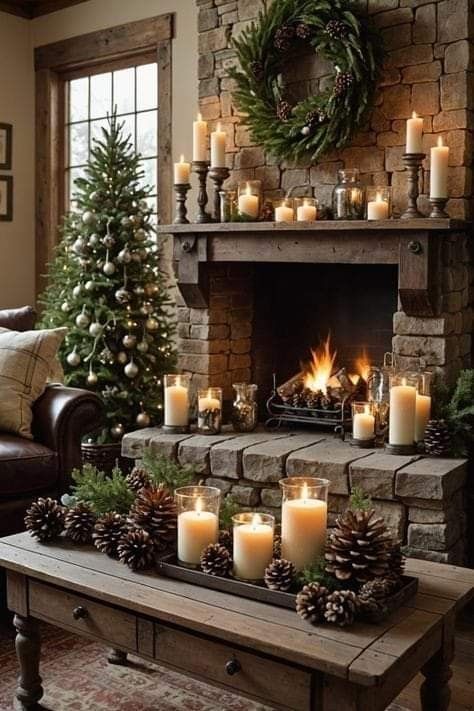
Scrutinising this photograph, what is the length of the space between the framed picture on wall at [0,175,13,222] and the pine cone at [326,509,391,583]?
4104mm

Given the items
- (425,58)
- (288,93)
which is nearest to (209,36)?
(288,93)

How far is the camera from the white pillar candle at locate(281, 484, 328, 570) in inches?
82.4

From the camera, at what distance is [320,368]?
13.8ft

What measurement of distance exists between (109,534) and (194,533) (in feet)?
0.91

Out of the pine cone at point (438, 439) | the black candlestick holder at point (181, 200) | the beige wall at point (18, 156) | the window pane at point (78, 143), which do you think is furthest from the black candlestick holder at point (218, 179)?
the beige wall at point (18, 156)

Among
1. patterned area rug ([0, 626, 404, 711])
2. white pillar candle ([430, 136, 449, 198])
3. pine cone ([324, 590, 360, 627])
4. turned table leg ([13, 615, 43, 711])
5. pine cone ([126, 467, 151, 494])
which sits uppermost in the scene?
white pillar candle ([430, 136, 449, 198])

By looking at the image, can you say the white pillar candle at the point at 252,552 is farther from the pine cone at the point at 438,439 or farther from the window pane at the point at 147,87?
the window pane at the point at 147,87

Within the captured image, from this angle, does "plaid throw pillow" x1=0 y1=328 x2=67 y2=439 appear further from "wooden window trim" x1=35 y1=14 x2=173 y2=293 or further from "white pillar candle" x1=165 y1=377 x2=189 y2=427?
"wooden window trim" x1=35 y1=14 x2=173 y2=293

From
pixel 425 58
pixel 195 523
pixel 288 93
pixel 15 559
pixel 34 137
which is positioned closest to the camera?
pixel 195 523

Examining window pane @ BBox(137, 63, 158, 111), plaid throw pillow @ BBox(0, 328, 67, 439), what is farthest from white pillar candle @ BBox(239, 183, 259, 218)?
window pane @ BBox(137, 63, 158, 111)

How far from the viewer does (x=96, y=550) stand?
2383mm

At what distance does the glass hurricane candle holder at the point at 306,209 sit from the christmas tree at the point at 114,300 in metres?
0.87

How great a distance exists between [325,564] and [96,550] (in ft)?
2.20

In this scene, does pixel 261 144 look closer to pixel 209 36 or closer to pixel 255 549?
pixel 209 36
